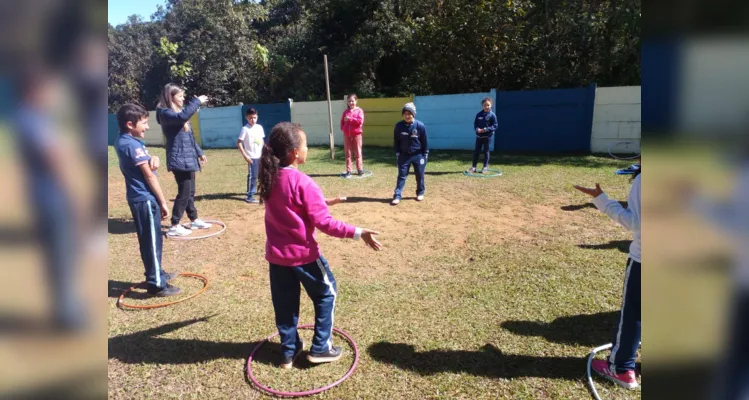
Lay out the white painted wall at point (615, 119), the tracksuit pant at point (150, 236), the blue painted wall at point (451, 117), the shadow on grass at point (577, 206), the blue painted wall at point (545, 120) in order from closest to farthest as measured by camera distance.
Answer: the tracksuit pant at point (150, 236) < the shadow on grass at point (577, 206) < the white painted wall at point (615, 119) < the blue painted wall at point (545, 120) < the blue painted wall at point (451, 117)

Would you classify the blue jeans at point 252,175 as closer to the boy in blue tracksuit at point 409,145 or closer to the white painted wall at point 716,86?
the boy in blue tracksuit at point 409,145

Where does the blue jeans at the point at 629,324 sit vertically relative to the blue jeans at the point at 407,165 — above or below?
below

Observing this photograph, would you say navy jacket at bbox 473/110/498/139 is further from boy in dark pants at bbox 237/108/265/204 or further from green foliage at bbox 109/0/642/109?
green foliage at bbox 109/0/642/109

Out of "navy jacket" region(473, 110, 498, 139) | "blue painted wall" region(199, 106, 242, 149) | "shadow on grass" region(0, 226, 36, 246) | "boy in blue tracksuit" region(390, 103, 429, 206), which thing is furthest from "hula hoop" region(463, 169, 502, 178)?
"blue painted wall" region(199, 106, 242, 149)

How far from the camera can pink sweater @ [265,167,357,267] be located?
328 cm

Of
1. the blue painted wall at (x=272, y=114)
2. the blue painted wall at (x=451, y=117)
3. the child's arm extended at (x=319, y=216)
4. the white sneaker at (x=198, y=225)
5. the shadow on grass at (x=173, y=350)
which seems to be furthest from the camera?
the blue painted wall at (x=272, y=114)

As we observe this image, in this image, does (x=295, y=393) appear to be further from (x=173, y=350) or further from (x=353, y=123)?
(x=353, y=123)

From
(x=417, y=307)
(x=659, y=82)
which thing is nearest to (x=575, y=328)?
(x=417, y=307)

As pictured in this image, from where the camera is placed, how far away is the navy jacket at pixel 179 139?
641 centimetres

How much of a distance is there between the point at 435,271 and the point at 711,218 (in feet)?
16.0

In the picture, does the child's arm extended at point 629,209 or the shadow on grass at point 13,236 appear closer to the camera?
the shadow on grass at point 13,236

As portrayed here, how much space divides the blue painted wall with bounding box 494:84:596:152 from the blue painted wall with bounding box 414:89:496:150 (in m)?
0.90

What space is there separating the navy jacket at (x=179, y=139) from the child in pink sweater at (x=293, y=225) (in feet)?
12.1

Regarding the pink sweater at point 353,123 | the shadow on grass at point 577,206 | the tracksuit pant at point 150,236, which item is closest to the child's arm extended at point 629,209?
the tracksuit pant at point 150,236
